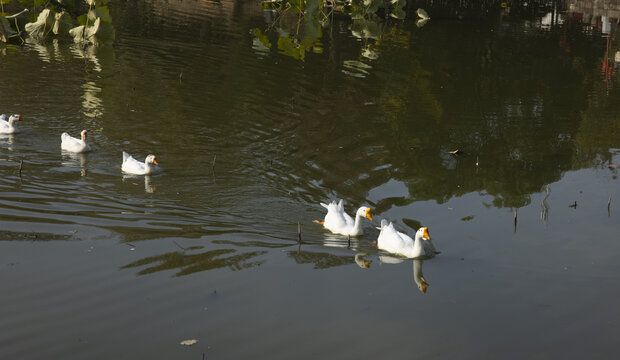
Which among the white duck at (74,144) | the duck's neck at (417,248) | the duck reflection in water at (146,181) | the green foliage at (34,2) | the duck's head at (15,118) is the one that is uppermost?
the green foliage at (34,2)

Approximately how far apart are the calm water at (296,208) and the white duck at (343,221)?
0.70 ft

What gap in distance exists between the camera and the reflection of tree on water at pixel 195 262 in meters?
8.48

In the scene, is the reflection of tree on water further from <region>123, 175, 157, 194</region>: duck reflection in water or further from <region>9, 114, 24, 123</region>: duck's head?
<region>9, 114, 24, 123</region>: duck's head

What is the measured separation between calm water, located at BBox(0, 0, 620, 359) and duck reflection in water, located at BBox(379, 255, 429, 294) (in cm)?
6

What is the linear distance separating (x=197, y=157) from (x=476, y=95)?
9907mm

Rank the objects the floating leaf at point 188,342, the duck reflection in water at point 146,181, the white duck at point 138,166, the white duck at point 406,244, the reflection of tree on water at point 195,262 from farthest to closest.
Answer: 1. the white duck at point 138,166
2. the duck reflection in water at point 146,181
3. the white duck at point 406,244
4. the reflection of tree on water at point 195,262
5. the floating leaf at point 188,342

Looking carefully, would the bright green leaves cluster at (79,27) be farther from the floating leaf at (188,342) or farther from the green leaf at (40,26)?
the floating leaf at (188,342)

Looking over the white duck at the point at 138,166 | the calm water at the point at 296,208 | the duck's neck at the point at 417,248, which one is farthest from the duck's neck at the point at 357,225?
the white duck at the point at 138,166

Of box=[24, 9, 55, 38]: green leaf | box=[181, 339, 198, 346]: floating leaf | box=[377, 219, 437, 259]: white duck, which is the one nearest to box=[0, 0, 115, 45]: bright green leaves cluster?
box=[24, 9, 55, 38]: green leaf

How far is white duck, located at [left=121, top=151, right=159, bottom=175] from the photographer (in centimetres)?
1200

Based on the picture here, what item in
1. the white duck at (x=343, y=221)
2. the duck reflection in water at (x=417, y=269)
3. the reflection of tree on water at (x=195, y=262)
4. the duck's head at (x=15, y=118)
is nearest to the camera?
the reflection of tree on water at (x=195, y=262)

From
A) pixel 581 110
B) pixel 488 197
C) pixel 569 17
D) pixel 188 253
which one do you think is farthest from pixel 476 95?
pixel 569 17

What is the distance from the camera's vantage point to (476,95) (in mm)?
19984

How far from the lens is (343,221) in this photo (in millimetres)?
10109
